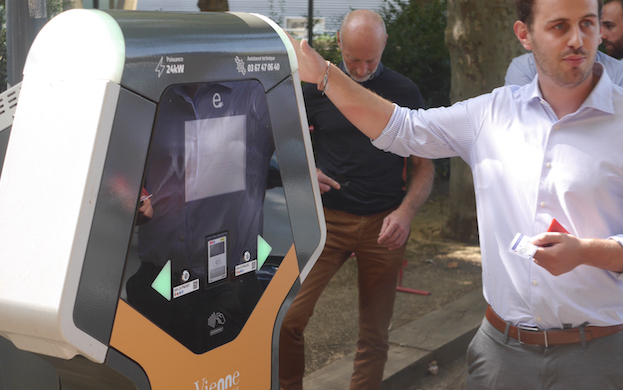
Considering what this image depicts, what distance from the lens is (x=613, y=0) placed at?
3.93 m

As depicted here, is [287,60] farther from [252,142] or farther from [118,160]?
[118,160]

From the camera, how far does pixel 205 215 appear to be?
5.47 feet

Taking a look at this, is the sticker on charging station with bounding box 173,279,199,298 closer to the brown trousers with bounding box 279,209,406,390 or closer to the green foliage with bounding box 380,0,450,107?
the brown trousers with bounding box 279,209,406,390

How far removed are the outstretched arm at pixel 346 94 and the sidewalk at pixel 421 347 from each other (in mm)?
2100

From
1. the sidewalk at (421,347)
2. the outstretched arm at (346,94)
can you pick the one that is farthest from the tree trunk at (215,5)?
the outstretched arm at (346,94)

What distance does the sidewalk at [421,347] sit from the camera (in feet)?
13.4

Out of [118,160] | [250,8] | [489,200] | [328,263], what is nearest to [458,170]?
[250,8]

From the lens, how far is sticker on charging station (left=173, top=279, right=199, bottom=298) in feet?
5.25

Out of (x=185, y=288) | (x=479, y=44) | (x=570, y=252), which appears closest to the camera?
(x=185, y=288)

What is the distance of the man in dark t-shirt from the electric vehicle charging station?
158 centimetres

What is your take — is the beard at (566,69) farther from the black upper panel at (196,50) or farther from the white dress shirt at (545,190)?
the black upper panel at (196,50)

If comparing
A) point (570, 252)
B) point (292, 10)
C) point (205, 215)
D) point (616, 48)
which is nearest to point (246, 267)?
point (205, 215)

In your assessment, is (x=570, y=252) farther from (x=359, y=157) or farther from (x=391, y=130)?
(x=359, y=157)

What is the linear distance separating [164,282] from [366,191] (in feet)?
6.84
